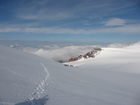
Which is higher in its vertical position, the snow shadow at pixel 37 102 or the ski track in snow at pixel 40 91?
the ski track in snow at pixel 40 91

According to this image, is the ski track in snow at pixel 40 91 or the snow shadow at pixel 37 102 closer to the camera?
the snow shadow at pixel 37 102

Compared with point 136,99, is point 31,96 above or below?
above

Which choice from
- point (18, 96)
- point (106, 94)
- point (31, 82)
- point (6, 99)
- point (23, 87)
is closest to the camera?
point (6, 99)

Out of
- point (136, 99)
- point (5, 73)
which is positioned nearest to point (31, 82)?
point (5, 73)

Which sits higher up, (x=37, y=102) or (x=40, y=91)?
(x=40, y=91)

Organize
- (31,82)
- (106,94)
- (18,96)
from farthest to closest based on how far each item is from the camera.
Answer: (106,94) < (31,82) < (18,96)

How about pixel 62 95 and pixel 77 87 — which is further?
pixel 77 87

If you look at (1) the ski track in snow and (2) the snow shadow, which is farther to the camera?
(1) the ski track in snow

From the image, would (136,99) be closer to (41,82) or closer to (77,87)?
(77,87)

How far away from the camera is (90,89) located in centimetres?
880

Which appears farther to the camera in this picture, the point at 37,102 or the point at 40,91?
the point at 40,91

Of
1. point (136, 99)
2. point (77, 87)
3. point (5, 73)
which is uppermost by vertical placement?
point (5, 73)

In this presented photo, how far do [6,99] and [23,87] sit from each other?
4.32 feet

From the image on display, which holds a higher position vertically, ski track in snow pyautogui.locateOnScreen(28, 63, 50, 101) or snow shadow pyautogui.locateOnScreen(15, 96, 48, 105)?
ski track in snow pyautogui.locateOnScreen(28, 63, 50, 101)
